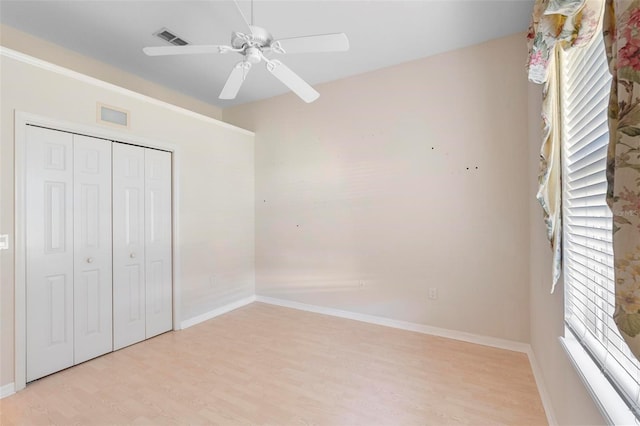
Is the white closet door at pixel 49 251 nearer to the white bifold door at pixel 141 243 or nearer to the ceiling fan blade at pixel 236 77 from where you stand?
the white bifold door at pixel 141 243

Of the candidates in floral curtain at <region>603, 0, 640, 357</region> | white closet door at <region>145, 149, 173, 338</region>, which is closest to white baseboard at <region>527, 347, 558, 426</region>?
floral curtain at <region>603, 0, 640, 357</region>

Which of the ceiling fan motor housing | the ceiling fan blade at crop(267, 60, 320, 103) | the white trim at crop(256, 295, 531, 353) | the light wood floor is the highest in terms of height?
the ceiling fan motor housing

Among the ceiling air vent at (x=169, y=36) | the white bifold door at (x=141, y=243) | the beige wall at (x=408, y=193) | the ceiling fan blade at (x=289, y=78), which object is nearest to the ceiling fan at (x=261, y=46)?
the ceiling fan blade at (x=289, y=78)

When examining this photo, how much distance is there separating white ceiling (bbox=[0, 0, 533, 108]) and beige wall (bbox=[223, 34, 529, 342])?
303 millimetres

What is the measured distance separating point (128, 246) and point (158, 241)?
304 millimetres

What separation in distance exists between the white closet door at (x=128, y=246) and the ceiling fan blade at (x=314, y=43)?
79.6 inches

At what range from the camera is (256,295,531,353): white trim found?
267cm

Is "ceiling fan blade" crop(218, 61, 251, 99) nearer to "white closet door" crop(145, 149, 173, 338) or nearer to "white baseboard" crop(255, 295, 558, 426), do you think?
"white closet door" crop(145, 149, 173, 338)

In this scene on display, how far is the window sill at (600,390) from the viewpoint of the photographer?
0.91 metres

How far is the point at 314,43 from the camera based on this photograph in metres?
1.76

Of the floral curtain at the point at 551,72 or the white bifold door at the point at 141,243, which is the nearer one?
the floral curtain at the point at 551,72

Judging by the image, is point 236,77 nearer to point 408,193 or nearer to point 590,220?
point 408,193

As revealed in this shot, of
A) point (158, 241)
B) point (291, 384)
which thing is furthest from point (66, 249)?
point (291, 384)

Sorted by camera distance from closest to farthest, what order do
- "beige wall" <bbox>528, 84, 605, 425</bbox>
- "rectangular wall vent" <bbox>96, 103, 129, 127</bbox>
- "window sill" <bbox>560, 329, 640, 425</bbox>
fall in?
1. "window sill" <bbox>560, 329, 640, 425</bbox>
2. "beige wall" <bbox>528, 84, 605, 425</bbox>
3. "rectangular wall vent" <bbox>96, 103, 129, 127</bbox>
